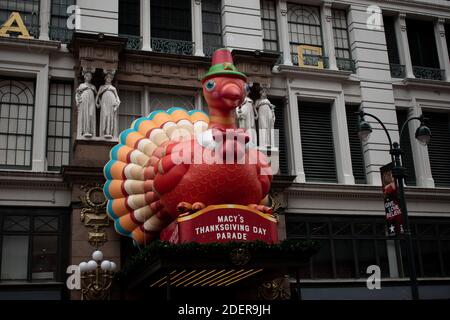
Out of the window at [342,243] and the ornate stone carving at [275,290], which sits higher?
the window at [342,243]

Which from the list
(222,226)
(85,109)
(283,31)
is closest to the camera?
(222,226)

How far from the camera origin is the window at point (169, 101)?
21.8 meters

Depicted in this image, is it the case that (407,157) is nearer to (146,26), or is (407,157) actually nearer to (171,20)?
(171,20)

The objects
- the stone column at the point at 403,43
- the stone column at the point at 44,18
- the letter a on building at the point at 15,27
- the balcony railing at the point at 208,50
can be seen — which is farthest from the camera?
the stone column at the point at 403,43

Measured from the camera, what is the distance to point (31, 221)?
19328 mm

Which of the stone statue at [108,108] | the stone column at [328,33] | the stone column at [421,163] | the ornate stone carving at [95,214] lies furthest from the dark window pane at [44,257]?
the stone column at [421,163]

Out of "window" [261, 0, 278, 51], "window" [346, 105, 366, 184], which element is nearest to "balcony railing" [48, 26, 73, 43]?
"window" [261, 0, 278, 51]

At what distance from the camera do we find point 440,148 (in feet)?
83.7

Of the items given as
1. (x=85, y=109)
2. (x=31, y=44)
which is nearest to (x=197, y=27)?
(x=85, y=109)

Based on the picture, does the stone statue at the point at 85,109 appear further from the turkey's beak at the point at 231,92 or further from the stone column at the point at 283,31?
the stone column at the point at 283,31

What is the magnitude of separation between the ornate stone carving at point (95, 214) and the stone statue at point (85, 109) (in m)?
1.84

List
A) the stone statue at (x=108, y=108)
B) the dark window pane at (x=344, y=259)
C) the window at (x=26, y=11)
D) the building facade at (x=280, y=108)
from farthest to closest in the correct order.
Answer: the dark window pane at (x=344, y=259), the window at (x=26, y=11), the stone statue at (x=108, y=108), the building facade at (x=280, y=108)

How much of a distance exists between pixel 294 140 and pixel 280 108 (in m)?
1.53

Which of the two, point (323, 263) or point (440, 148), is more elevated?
point (440, 148)
